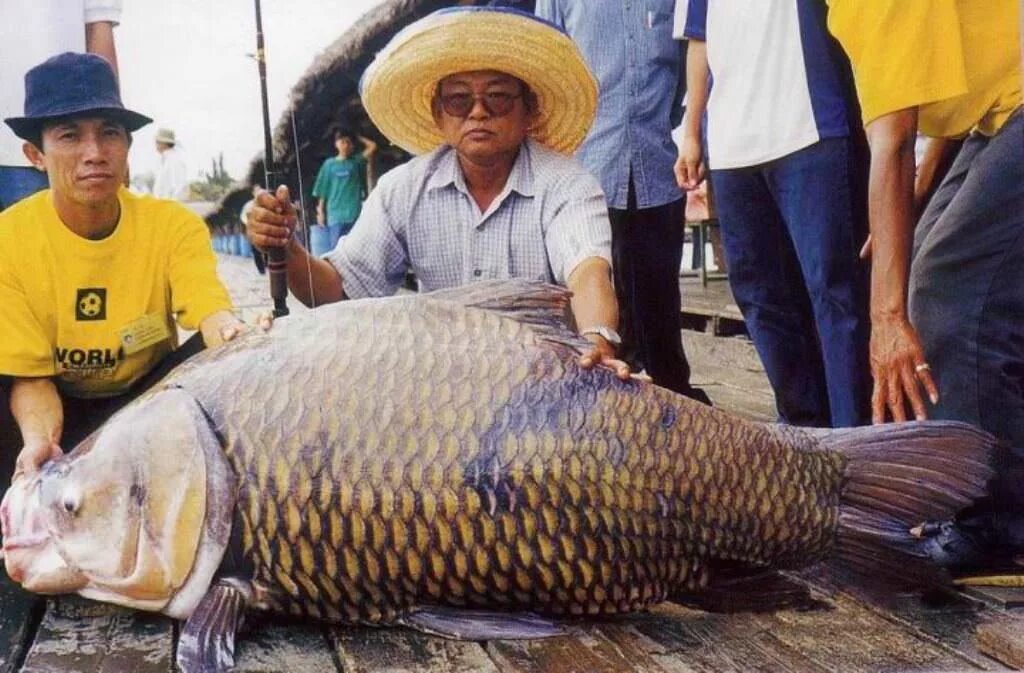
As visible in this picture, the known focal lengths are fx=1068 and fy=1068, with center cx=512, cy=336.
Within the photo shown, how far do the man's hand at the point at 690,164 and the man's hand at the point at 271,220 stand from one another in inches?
56.3

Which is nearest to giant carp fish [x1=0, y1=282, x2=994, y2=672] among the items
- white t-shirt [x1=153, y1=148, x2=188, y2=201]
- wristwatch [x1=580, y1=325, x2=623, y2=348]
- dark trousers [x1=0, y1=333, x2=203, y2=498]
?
wristwatch [x1=580, y1=325, x2=623, y2=348]

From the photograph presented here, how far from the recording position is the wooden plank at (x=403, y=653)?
1.62 meters

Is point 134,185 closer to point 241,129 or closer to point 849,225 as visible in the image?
point 241,129

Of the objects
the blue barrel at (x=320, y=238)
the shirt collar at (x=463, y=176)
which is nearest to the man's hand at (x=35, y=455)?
the shirt collar at (x=463, y=176)

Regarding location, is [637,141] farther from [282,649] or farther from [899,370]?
[282,649]

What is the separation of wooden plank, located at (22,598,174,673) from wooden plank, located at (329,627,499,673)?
28 centimetres

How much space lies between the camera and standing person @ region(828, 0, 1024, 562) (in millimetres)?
1845

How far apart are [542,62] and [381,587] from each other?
1.40 meters

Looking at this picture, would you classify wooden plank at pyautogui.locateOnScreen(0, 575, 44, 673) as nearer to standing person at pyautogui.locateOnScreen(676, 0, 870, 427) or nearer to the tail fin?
the tail fin

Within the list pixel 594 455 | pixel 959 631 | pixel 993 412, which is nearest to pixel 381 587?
pixel 594 455

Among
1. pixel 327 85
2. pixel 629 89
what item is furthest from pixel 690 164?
pixel 327 85

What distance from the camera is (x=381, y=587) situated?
5.60 feet

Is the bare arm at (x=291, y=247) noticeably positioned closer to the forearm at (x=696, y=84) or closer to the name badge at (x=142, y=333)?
the name badge at (x=142, y=333)

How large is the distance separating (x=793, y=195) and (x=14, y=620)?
6.18 ft
